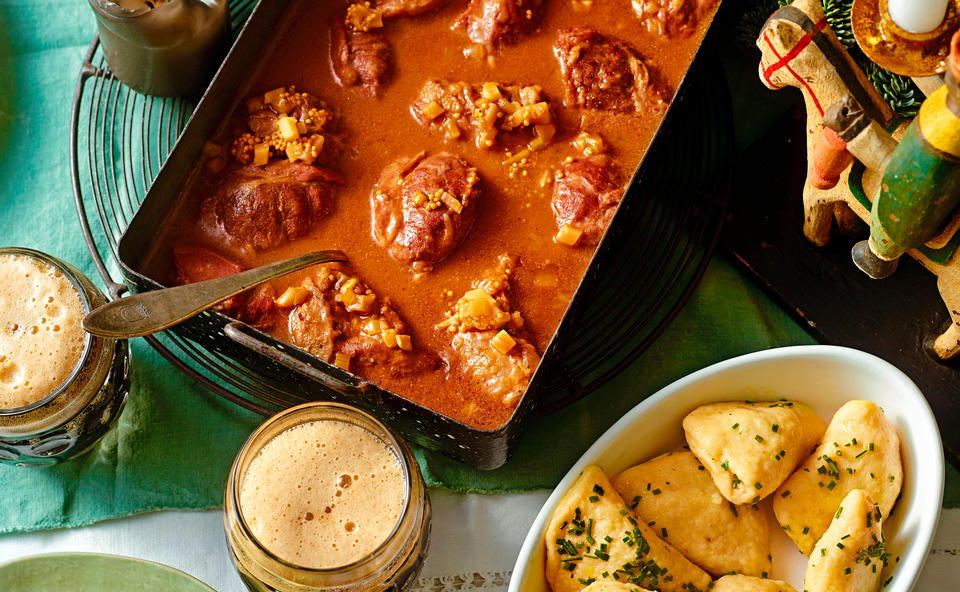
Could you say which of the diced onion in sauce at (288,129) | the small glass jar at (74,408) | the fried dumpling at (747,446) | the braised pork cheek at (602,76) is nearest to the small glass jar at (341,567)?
the small glass jar at (74,408)

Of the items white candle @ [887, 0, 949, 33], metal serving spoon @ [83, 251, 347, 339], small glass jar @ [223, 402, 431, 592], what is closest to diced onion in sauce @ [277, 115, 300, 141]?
metal serving spoon @ [83, 251, 347, 339]

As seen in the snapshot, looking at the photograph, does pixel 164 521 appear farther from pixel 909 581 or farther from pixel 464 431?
pixel 909 581

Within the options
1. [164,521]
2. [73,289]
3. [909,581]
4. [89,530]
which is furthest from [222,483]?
[909,581]

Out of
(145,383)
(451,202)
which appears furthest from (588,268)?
(145,383)

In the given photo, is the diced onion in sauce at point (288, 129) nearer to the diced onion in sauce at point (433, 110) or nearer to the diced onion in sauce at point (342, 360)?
the diced onion in sauce at point (433, 110)

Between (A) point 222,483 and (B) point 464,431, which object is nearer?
(B) point 464,431
